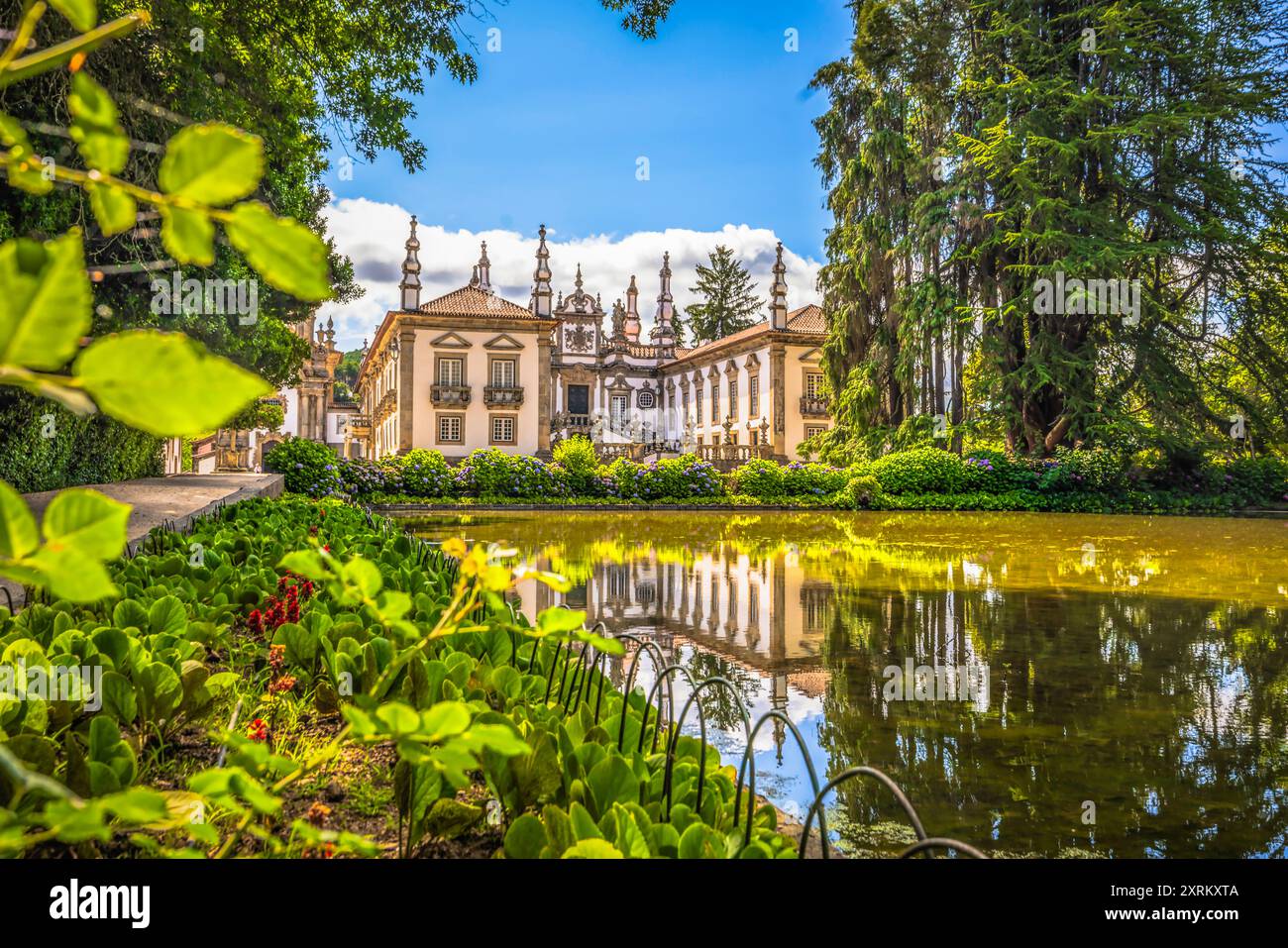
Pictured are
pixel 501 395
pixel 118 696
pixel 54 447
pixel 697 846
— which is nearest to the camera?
pixel 697 846

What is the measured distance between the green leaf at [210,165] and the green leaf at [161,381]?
0.13 m

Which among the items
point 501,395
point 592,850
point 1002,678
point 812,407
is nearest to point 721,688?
point 1002,678

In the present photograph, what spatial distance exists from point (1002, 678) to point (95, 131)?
437cm

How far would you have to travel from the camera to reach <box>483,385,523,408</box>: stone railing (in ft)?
108

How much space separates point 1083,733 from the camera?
3.27 m

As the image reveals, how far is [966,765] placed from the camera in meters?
2.92

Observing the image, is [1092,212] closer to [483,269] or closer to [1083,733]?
[1083,733]

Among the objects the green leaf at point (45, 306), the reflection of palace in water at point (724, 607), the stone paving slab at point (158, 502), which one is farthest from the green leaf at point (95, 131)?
the stone paving slab at point (158, 502)

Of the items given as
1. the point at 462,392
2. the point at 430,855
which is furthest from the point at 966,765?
the point at 462,392

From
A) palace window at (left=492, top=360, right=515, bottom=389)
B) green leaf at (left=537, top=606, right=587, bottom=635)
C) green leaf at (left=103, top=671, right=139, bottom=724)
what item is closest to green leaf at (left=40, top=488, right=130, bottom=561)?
green leaf at (left=537, top=606, right=587, bottom=635)

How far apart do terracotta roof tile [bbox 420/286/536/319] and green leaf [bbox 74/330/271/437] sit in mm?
33315

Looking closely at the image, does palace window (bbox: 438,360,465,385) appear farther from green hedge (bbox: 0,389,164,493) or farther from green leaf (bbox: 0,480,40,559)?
green leaf (bbox: 0,480,40,559)
